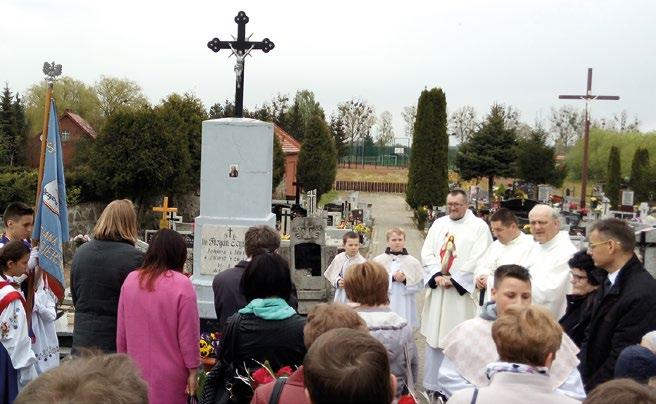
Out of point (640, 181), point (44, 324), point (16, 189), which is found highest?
point (640, 181)

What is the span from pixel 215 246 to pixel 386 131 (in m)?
66.2

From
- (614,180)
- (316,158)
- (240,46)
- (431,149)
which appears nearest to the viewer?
(240,46)

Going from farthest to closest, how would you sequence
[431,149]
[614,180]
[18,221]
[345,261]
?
[614,180], [431,149], [345,261], [18,221]

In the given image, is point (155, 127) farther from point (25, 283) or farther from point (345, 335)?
point (345, 335)

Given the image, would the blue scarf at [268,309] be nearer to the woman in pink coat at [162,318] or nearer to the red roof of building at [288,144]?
the woman in pink coat at [162,318]

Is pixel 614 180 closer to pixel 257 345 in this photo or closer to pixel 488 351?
pixel 488 351

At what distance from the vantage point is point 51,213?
555cm

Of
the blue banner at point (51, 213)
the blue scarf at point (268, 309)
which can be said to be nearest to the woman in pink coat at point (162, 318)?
the blue scarf at point (268, 309)

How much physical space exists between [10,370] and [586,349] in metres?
3.84

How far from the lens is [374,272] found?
161 inches

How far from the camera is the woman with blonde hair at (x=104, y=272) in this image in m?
4.66

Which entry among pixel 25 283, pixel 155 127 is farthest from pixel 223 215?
pixel 155 127

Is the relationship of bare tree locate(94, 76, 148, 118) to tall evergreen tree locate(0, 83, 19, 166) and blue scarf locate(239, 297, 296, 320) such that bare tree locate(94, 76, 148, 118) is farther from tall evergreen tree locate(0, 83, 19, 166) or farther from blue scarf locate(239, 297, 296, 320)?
blue scarf locate(239, 297, 296, 320)

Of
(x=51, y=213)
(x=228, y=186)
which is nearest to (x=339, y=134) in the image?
(x=228, y=186)
